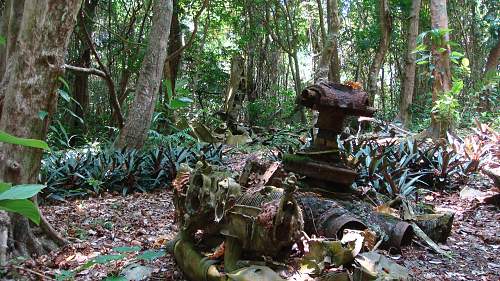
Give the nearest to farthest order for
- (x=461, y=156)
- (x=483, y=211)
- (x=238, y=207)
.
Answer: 1. (x=238, y=207)
2. (x=483, y=211)
3. (x=461, y=156)

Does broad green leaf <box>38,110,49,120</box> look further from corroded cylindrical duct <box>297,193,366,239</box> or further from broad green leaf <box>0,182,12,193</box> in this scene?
broad green leaf <box>0,182,12,193</box>

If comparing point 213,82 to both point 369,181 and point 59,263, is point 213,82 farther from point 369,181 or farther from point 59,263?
point 59,263

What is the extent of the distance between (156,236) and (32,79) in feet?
6.13

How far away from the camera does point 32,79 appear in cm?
340

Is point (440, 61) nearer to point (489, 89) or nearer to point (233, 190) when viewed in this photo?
point (489, 89)

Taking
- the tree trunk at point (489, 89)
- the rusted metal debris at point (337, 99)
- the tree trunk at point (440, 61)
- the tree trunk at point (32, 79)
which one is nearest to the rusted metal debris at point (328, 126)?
the rusted metal debris at point (337, 99)

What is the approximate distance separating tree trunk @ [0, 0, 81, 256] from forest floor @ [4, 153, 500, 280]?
0.58m

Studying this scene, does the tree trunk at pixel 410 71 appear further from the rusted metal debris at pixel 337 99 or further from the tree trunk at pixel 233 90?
the rusted metal debris at pixel 337 99

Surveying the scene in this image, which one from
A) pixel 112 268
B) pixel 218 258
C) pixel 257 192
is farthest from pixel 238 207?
pixel 112 268

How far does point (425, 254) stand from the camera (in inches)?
144

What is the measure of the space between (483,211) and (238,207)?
3411 mm

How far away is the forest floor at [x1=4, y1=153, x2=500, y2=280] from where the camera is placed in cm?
339

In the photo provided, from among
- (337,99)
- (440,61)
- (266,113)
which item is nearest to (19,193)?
(337,99)

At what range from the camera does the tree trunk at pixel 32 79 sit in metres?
3.38
